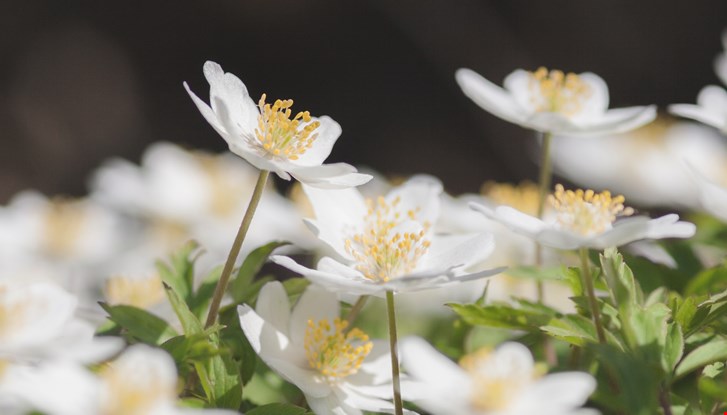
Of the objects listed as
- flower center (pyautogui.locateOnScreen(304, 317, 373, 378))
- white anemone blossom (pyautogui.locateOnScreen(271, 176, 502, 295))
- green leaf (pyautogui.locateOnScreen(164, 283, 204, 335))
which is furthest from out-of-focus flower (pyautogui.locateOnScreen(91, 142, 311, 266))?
green leaf (pyautogui.locateOnScreen(164, 283, 204, 335))

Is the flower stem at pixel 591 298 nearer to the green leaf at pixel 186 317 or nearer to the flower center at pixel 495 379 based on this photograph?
the flower center at pixel 495 379

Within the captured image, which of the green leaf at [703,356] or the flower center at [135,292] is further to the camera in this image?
the flower center at [135,292]

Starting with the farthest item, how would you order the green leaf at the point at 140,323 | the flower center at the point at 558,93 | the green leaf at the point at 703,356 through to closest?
→ the flower center at the point at 558,93 < the green leaf at the point at 140,323 < the green leaf at the point at 703,356

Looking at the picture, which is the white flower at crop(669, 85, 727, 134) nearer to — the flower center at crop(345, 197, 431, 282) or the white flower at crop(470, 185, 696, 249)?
the white flower at crop(470, 185, 696, 249)

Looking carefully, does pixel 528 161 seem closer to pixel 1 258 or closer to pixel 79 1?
pixel 79 1

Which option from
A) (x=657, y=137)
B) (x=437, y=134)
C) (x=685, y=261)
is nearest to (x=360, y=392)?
(x=685, y=261)

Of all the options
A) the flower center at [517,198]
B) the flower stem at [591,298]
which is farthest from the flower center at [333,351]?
the flower center at [517,198]

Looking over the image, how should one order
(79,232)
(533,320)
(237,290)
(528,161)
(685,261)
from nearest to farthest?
(533,320), (237,290), (685,261), (79,232), (528,161)
